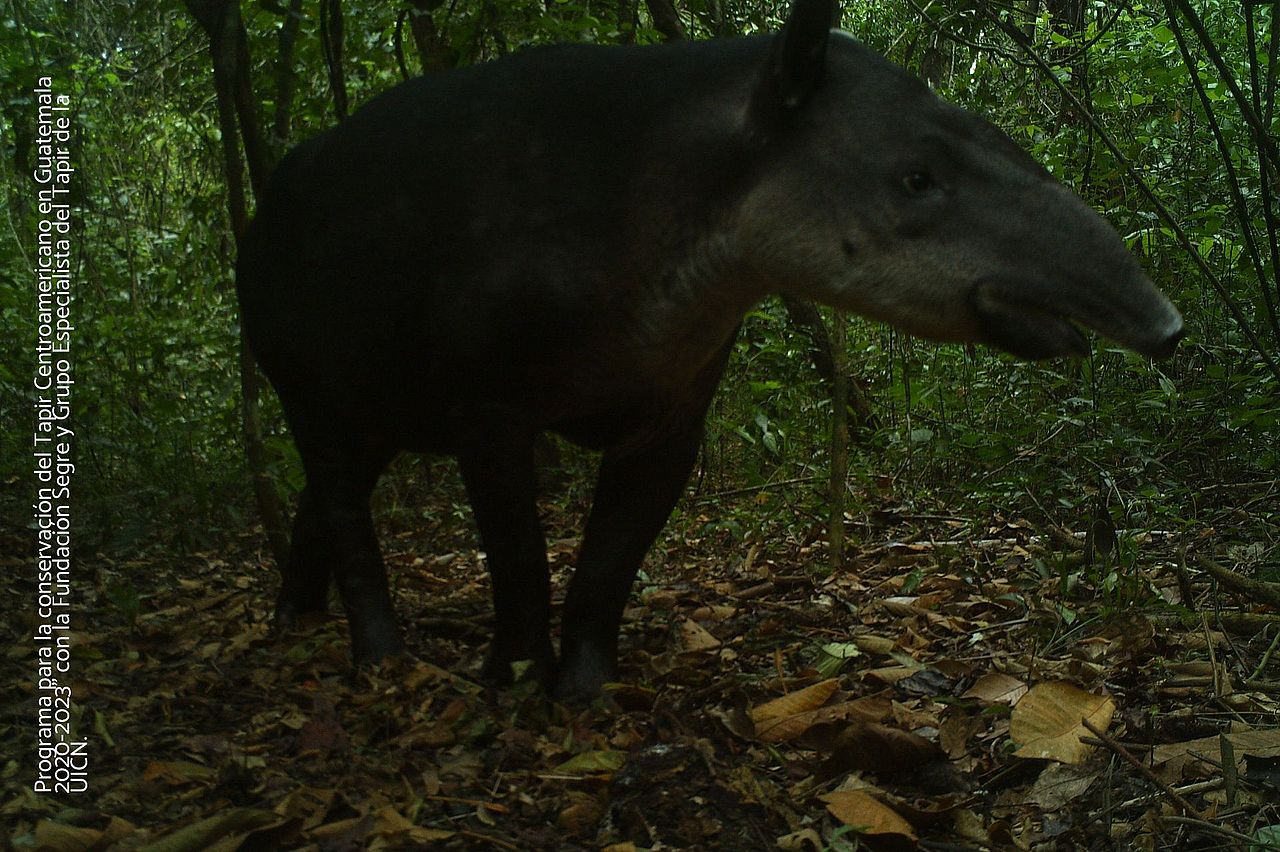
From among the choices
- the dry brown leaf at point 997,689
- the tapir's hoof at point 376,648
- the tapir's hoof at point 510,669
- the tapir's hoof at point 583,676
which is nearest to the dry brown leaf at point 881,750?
the dry brown leaf at point 997,689

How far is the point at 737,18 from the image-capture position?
272 inches

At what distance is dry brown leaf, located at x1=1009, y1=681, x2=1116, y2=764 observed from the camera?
273cm

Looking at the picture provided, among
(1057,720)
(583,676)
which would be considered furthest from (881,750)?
(583,676)

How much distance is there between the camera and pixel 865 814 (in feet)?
8.34

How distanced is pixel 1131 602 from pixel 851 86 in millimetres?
1818

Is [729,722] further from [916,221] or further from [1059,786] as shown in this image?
[916,221]

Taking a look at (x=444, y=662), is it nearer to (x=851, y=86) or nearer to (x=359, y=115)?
(x=359, y=115)

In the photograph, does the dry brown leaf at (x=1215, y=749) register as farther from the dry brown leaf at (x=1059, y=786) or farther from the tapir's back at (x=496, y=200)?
the tapir's back at (x=496, y=200)

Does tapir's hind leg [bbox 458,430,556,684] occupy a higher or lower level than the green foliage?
lower

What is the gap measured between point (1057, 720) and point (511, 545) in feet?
5.06

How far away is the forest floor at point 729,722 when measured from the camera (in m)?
2.46

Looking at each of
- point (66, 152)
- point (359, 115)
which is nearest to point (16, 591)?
point (359, 115)

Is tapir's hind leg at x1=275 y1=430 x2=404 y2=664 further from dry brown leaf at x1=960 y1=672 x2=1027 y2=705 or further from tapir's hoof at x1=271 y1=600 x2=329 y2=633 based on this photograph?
dry brown leaf at x1=960 y1=672 x2=1027 y2=705

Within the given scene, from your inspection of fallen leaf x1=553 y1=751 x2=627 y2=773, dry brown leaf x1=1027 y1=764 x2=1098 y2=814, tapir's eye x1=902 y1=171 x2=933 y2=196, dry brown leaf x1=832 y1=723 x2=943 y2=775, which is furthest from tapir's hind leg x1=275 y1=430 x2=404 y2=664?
dry brown leaf x1=1027 y1=764 x2=1098 y2=814
